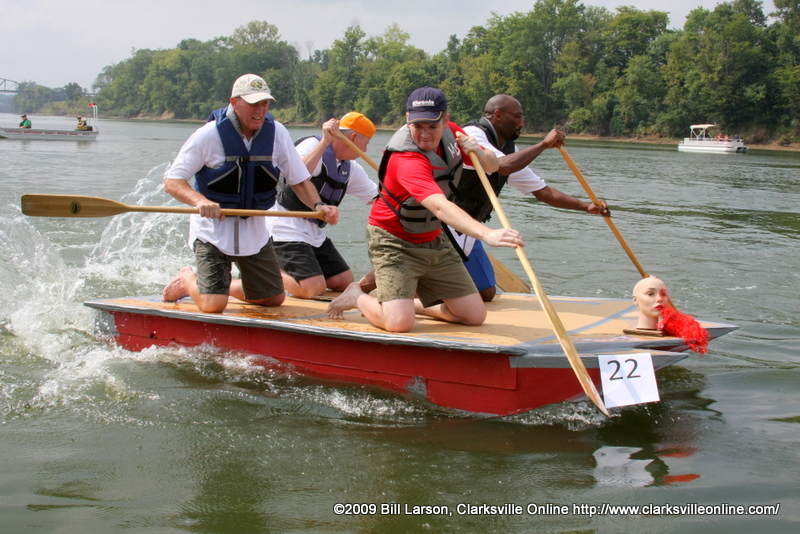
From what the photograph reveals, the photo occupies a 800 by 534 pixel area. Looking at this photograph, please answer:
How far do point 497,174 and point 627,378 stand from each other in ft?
6.05

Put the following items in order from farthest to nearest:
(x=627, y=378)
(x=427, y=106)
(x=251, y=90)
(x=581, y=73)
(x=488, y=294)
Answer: (x=581, y=73), (x=488, y=294), (x=251, y=90), (x=427, y=106), (x=627, y=378)

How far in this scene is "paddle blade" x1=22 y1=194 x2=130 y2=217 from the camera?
4.99m

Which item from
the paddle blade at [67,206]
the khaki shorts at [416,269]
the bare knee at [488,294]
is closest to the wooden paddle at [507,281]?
the bare knee at [488,294]

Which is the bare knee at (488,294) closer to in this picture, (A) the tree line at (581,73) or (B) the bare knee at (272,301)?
(B) the bare knee at (272,301)

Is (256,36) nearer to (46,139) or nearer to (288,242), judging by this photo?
(46,139)

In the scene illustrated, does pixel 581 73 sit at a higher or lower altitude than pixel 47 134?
higher

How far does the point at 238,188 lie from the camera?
511cm

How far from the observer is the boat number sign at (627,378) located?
4.06 meters

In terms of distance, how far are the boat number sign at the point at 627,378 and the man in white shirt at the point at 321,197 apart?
8.26ft

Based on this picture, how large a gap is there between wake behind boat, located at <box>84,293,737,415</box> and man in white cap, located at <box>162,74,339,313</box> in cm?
21

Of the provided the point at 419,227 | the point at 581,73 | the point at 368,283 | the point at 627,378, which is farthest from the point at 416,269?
the point at 581,73

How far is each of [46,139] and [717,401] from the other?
36638mm

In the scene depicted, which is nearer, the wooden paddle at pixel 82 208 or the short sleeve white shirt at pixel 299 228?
the wooden paddle at pixel 82 208

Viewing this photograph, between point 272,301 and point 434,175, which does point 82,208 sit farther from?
point 434,175
